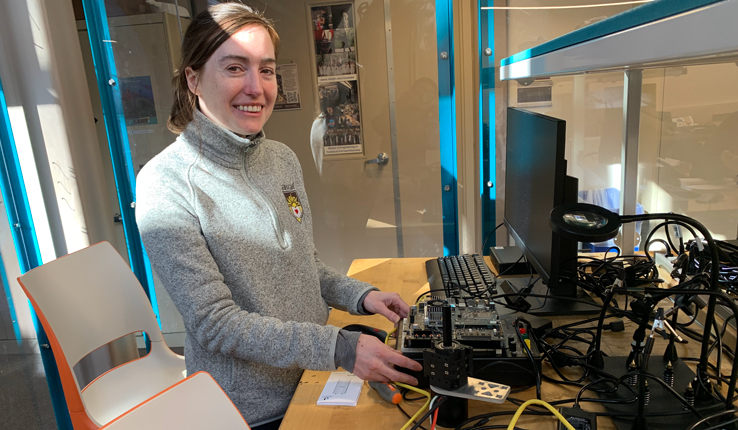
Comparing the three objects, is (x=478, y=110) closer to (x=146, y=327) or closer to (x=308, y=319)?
(x=308, y=319)

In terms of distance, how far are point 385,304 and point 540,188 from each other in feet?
1.70

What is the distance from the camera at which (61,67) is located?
2193 mm

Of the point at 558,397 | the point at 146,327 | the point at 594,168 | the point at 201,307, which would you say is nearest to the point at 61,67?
the point at 146,327

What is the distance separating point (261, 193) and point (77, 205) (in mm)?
1479

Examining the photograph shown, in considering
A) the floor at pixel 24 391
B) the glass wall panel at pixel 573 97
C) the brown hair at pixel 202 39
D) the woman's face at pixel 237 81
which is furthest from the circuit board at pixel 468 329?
the floor at pixel 24 391

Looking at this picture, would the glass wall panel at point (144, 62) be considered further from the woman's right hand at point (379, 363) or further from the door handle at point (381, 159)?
the woman's right hand at point (379, 363)

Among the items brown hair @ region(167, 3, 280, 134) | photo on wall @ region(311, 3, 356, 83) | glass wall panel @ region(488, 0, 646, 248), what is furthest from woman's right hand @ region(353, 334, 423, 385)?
photo on wall @ region(311, 3, 356, 83)

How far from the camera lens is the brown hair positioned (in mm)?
1190

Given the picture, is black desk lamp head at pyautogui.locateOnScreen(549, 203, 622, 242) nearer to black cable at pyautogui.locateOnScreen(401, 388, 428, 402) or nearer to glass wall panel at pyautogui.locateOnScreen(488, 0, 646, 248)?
black cable at pyautogui.locateOnScreen(401, 388, 428, 402)

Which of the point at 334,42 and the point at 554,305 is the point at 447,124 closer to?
the point at 334,42

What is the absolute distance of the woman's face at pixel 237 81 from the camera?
120cm

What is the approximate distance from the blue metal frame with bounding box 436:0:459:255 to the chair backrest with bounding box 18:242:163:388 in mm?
1676

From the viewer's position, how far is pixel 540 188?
4.19ft

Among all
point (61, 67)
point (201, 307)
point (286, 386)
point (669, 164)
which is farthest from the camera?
point (61, 67)
